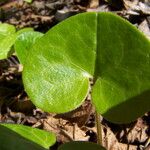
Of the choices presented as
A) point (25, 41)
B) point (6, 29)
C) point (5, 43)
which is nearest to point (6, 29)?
point (6, 29)

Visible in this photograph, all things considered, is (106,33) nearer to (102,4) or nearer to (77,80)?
(77,80)

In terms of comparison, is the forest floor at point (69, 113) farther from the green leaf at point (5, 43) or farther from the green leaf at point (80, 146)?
the green leaf at point (80, 146)

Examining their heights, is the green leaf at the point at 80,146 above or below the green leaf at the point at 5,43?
above

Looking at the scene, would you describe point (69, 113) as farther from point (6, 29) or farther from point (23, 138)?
point (6, 29)

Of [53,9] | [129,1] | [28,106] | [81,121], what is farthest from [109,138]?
[53,9]

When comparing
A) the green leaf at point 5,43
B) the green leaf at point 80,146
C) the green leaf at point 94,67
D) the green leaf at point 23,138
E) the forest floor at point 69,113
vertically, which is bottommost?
the forest floor at point 69,113

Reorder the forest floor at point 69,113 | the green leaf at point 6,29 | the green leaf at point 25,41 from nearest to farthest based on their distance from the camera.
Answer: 1. the forest floor at point 69,113
2. the green leaf at point 25,41
3. the green leaf at point 6,29

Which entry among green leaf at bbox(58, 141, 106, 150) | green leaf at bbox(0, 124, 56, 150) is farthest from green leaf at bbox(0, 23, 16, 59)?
green leaf at bbox(58, 141, 106, 150)

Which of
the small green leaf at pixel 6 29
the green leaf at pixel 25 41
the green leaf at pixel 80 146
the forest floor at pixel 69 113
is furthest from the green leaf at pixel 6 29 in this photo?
the green leaf at pixel 80 146
